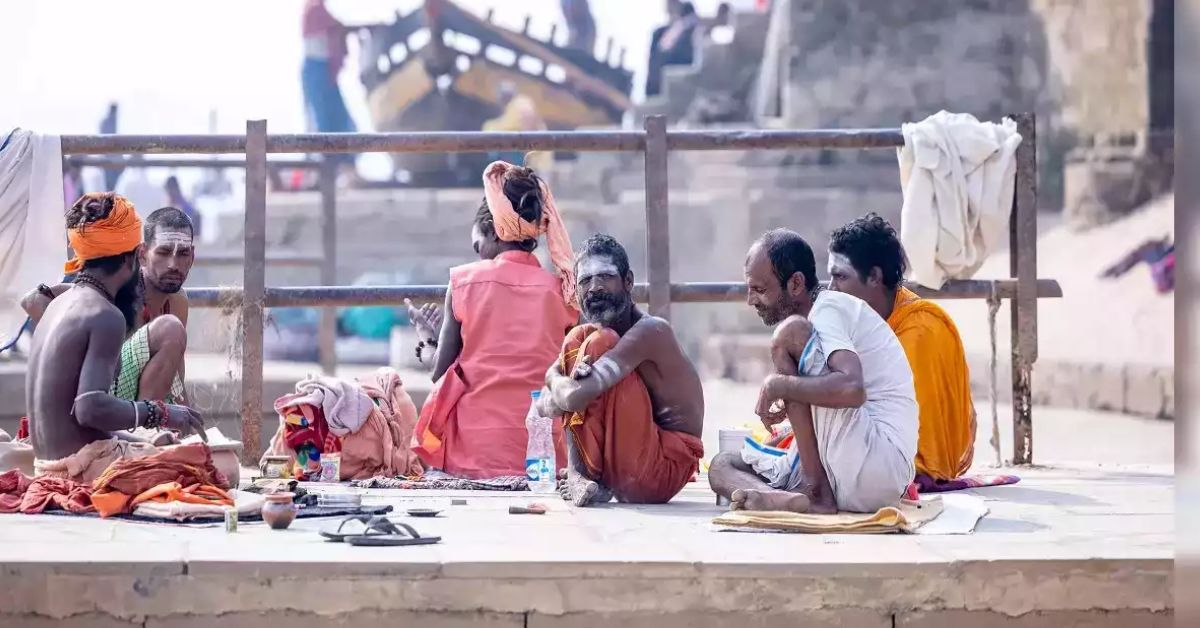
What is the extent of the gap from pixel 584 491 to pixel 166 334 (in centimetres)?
169

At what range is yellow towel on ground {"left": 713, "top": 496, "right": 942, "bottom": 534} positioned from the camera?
477cm

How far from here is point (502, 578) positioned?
413 centimetres

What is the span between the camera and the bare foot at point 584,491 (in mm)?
5418

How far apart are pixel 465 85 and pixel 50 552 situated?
86.5 ft

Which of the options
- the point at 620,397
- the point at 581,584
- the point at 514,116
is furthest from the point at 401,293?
the point at 514,116

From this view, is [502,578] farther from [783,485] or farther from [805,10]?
[805,10]

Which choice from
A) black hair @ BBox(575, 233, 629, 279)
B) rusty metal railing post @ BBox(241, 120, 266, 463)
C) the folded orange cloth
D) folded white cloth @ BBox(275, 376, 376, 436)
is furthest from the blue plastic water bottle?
the folded orange cloth

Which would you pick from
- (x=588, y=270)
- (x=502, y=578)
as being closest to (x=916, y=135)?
(x=588, y=270)

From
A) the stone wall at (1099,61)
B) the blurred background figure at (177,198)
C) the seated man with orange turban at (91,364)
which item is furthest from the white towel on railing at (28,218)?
the blurred background figure at (177,198)

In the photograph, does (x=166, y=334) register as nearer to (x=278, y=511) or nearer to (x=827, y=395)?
(x=278, y=511)

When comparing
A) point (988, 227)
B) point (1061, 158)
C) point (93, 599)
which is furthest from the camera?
point (1061, 158)

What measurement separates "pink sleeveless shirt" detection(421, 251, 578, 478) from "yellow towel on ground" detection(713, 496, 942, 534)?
1.63 metres

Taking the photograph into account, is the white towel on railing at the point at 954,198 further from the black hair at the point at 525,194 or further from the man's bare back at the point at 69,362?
the man's bare back at the point at 69,362

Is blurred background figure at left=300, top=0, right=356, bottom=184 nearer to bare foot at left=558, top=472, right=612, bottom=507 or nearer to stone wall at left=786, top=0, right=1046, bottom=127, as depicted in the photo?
stone wall at left=786, top=0, right=1046, bottom=127
